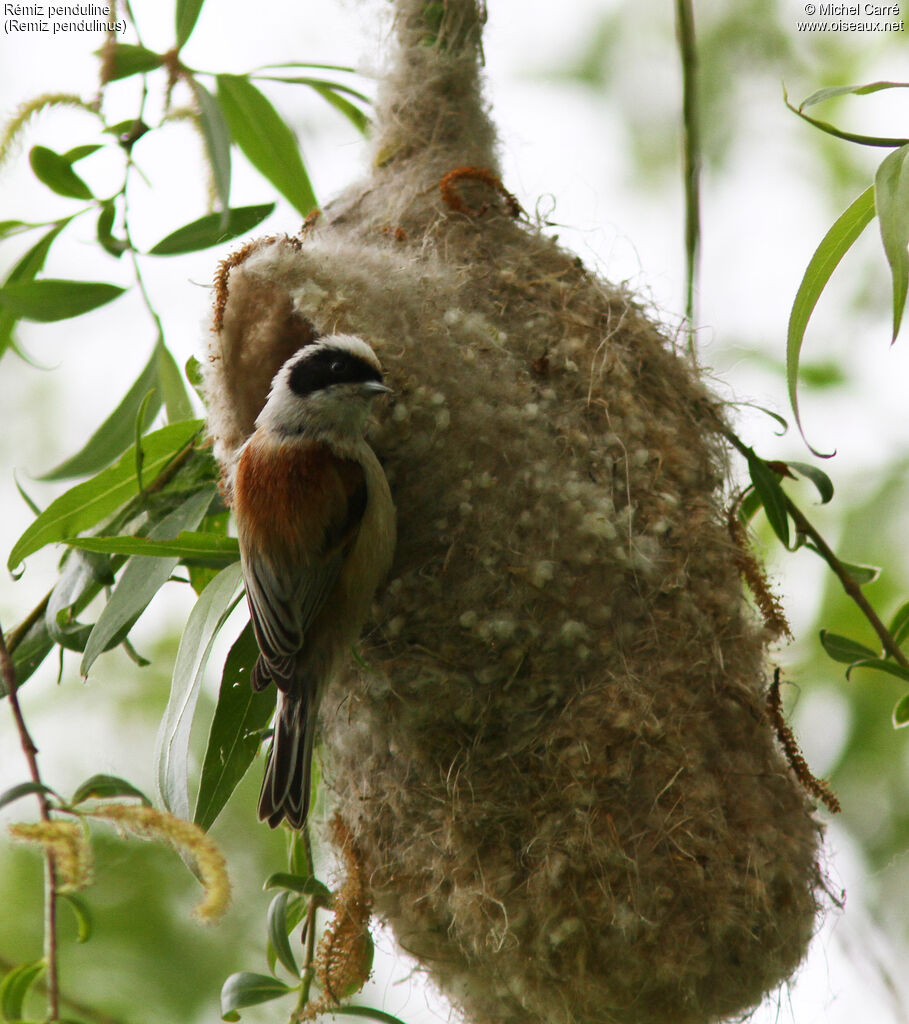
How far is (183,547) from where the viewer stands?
6.89 ft

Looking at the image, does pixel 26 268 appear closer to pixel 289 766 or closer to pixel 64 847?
pixel 289 766

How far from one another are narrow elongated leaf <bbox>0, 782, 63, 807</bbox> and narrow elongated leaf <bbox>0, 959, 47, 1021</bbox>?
31 centimetres

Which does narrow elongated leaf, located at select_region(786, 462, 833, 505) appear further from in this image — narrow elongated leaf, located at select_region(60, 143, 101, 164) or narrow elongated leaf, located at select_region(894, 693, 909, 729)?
narrow elongated leaf, located at select_region(60, 143, 101, 164)

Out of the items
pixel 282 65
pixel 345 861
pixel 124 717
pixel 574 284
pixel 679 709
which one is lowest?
pixel 124 717

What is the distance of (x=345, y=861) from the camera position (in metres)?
2.10

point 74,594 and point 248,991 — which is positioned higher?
point 74,594

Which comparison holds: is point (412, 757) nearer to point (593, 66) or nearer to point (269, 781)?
point (269, 781)

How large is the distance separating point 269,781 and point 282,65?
5.41 feet

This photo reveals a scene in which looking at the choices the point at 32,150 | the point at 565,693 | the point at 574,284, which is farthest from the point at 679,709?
the point at 32,150

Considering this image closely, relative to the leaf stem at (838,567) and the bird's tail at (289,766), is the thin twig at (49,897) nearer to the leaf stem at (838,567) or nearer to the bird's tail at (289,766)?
the bird's tail at (289,766)

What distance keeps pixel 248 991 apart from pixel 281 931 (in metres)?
0.12

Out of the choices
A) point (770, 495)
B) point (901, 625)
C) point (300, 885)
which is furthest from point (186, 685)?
point (901, 625)

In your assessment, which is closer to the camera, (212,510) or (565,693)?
(565,693)

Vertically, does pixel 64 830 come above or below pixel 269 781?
above
